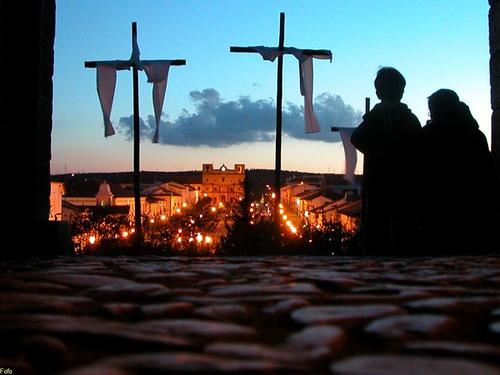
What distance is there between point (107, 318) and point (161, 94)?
12.3 metres

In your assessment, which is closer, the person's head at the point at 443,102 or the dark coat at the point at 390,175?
the person's head at the point at 443,102

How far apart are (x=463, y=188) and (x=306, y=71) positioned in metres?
8.73

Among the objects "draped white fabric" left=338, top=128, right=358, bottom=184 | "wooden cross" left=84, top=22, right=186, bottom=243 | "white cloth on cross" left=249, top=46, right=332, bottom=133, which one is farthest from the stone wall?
"draped white fabric" left=338, top=128, right=358, bottom=184

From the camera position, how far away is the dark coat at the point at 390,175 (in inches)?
223

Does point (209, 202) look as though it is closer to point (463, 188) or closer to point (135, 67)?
point (135, 67)

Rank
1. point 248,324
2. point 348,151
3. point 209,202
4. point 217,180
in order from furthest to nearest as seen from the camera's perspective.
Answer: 1. point 217,180
2. point 209,202
3. point 348,151
4. point 248,324

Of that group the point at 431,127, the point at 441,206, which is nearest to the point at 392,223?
the point at 441,206

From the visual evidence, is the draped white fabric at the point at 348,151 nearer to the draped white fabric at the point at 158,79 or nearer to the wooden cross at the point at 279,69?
the wooden cross at the point at 279,69

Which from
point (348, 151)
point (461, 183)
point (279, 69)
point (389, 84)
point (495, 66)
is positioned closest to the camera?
point (461, 183)

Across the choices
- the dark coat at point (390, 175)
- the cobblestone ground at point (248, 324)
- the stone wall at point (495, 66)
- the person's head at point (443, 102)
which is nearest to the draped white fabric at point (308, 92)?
the stone wall at point (495, 66)

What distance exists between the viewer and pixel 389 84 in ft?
18.5

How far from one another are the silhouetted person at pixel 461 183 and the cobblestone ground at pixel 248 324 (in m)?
2.50

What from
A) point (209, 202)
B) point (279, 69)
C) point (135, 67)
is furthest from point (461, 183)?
point (209, 202)

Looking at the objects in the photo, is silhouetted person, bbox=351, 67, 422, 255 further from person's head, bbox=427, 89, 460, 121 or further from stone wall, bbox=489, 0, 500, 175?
stone wall, bbox=489, 0, 500, 175
